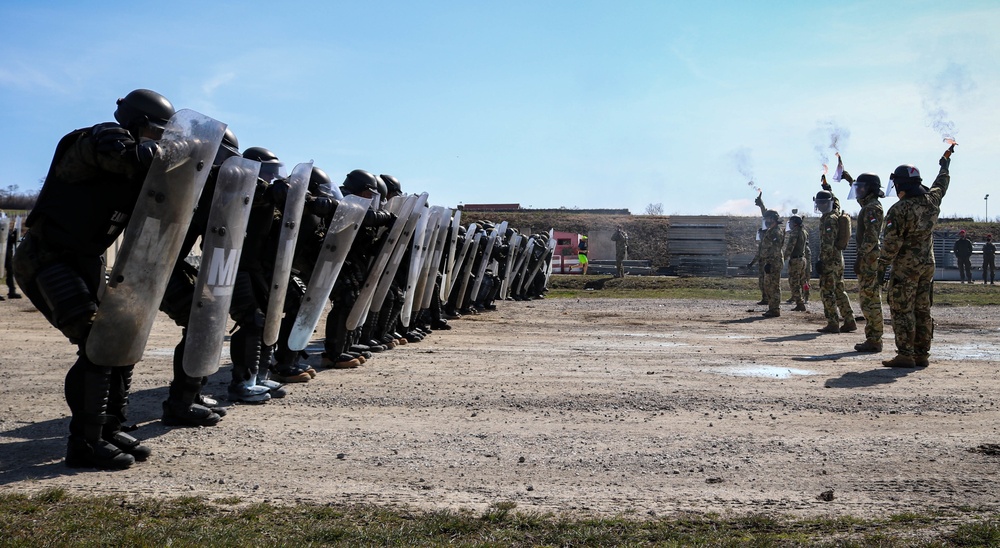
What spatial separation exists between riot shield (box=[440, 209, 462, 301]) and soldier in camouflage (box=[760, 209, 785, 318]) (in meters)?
6.62

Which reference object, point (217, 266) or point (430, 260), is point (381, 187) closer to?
point (430, 260)

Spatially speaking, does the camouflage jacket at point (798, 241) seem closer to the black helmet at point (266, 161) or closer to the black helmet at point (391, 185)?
the black helmet at point (391, 185)

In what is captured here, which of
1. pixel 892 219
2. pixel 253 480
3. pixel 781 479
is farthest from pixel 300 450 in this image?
pixel 892 219

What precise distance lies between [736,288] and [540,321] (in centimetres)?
1432

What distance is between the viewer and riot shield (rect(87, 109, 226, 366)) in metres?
4.61

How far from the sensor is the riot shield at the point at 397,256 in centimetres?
977

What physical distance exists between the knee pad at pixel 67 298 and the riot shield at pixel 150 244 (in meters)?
0.13

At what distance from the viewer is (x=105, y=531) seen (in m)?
3.66

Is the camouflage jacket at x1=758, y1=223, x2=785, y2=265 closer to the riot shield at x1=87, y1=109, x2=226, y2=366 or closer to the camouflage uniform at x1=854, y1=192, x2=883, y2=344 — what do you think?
the camouflage uniform at x1=854, y1=192, x2=883, y2=344

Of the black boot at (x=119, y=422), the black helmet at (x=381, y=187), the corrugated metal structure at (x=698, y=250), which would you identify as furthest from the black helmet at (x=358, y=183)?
the corrugated metal structure at (x=698, y=250)

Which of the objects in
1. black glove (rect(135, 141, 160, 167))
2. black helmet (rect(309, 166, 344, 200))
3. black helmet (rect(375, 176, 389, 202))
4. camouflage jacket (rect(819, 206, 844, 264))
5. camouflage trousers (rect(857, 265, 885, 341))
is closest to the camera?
black glove (rect(135, 141, 160, 167))

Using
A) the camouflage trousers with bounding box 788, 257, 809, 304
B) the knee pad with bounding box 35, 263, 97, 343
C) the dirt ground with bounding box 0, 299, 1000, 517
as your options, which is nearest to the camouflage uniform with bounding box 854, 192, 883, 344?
the dirt ground with bounding box 0, 299, 1000, 517

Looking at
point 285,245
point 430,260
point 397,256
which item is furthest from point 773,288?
point 285,245

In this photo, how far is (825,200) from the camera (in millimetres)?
14188
